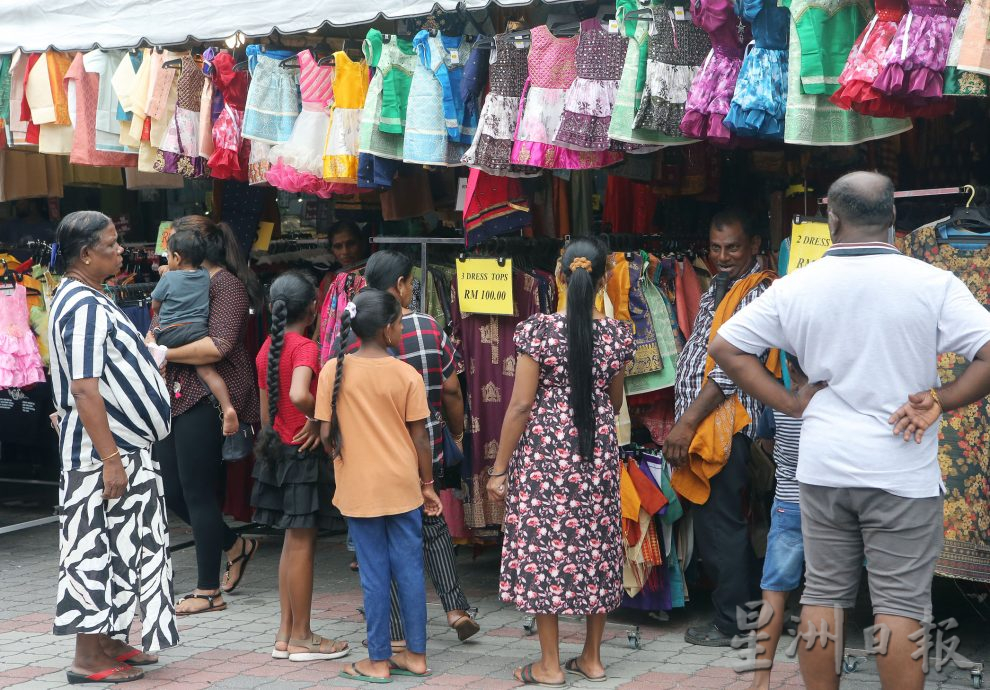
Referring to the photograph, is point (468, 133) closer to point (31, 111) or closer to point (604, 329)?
point (604, 329)

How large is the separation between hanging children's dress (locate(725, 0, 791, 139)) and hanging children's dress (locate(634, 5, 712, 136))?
0.26 meters

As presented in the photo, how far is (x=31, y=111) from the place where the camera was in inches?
268

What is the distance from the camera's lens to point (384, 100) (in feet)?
18.3

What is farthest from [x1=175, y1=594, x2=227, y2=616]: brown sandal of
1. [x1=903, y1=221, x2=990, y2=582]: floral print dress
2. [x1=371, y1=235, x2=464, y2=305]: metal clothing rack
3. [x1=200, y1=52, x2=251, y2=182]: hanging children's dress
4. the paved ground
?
[x1=903, y1=221, x2=990, y2=582]: floral print dress

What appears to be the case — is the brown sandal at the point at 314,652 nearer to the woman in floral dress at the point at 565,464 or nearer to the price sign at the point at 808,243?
the woman in floral dress at the point at 565,464

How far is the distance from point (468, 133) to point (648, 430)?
166 cm

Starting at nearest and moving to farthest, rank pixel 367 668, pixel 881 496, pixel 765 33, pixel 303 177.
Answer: pixel 881 496, pixel 765 33, pixel 367 668, pixel 303 177

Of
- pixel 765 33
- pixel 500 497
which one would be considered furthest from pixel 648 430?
pixel 765 33

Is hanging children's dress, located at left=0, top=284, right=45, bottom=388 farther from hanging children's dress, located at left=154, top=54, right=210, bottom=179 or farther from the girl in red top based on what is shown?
the girl in red top

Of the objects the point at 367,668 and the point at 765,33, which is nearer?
the point at 765,33

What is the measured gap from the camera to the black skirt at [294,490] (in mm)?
5184

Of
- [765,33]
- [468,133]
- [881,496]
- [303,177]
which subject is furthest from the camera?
[303,177]

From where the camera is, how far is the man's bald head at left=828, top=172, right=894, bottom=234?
3.60 meters

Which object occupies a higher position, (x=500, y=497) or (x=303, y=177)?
(x=303, y=177)
